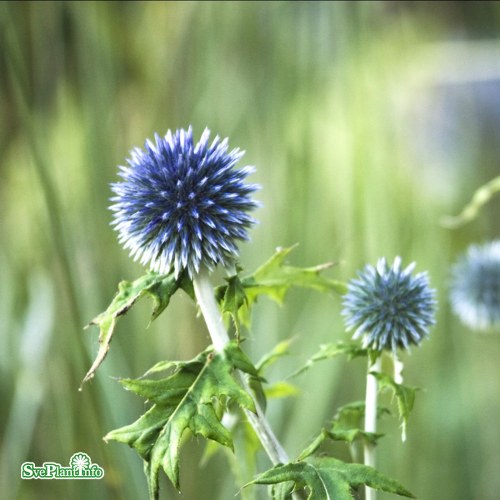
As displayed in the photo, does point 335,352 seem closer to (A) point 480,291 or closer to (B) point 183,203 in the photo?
(B) point 183,203

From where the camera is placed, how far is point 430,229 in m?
1.17

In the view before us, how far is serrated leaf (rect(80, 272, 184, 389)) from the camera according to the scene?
39 centimetres

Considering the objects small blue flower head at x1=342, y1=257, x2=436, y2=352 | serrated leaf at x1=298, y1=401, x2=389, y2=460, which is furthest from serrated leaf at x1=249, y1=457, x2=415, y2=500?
small blue flower head at x1=342, y1=257, x2=436, y2=352

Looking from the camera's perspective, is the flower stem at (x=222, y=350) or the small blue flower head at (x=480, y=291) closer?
the flower stem at (x=222, y=350)

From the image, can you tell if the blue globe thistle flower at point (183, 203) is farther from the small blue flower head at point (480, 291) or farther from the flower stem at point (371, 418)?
the small blue flower head at point (480, 291)

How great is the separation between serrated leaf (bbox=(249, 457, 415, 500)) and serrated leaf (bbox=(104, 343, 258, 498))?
0.04 m

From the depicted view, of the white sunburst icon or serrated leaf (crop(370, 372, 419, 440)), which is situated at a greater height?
serrated leaf (crop(370, 372, 419, 440))

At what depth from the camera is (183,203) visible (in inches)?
18.8

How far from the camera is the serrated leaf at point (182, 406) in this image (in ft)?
1.25

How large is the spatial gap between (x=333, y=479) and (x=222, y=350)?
0.10 metres

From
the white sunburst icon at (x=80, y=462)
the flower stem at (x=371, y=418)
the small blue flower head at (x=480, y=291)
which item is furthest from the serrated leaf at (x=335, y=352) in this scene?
the small blue flower head at (x=480, y=291)

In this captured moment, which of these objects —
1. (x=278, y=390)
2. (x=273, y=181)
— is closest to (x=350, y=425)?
(x=278, y=390)

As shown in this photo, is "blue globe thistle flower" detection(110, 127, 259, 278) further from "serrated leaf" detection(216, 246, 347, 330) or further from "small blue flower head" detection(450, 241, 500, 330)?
"small blue flower head" detection(450, 241, 500, 330)

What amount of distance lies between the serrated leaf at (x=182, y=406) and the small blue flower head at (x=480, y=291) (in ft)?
1.74
